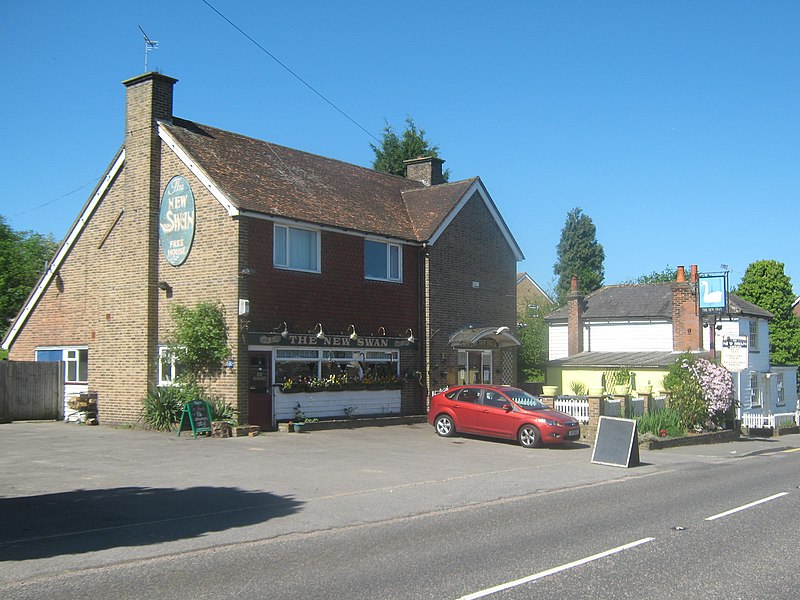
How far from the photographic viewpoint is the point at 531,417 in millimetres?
20094

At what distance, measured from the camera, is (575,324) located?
36.9 meters

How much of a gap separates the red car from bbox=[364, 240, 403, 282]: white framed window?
15.3 feet

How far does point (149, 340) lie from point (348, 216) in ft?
22.3

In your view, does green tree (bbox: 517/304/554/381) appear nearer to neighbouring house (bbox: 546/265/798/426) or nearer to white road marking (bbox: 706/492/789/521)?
neighbouring house (bbox: 546/265/798/426)

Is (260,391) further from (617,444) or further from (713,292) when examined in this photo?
(713,292)

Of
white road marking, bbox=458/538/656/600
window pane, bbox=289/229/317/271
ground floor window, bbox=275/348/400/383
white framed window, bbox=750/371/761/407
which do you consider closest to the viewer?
white road marking, bbox=458/538/656/600

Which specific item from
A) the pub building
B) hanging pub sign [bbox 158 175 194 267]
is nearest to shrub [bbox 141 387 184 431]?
the pub building

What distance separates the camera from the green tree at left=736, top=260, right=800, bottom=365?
147 ft

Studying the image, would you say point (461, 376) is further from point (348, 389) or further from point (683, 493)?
point (683, 493)

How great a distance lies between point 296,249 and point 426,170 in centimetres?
1051

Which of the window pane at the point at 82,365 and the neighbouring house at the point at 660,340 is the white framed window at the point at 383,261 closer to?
the window pane at the point at 82,365

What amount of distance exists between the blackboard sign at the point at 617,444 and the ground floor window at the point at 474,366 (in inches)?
377

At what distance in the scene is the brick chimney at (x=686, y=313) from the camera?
32250 millimetres

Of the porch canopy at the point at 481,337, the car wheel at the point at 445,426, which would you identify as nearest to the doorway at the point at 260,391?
the car wheel at the point at 445,426
